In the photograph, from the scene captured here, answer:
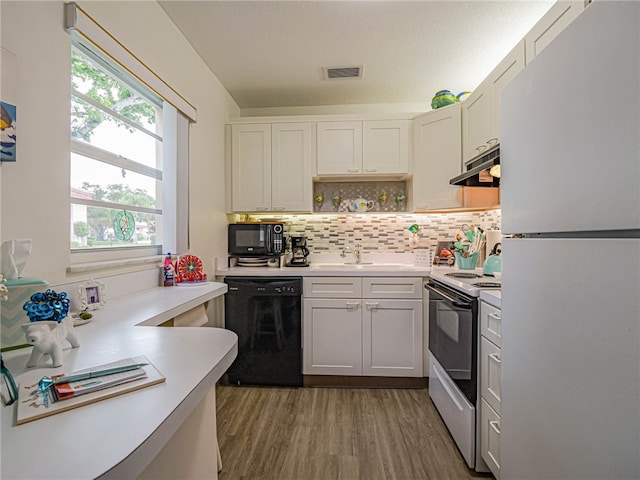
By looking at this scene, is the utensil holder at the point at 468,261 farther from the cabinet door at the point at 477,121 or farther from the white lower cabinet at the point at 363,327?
the cabinet door at the point at 477,121

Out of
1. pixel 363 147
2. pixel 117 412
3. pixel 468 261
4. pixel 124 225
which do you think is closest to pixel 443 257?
pixel 468 261

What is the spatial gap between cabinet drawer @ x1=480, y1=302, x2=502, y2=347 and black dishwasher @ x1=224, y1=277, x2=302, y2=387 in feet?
4.66

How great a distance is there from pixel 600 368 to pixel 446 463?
1.39 m

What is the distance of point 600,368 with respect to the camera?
657 mm

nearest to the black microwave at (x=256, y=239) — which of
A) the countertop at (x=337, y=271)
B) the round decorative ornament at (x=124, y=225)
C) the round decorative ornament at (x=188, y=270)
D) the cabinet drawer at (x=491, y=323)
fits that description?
the countertop at (x=337, y=271)

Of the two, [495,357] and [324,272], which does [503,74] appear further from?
[324,272]

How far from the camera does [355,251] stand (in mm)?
3195

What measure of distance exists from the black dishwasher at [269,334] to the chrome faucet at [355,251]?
75 cm

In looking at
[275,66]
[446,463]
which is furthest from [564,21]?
[446,463]

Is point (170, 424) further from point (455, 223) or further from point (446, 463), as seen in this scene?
point (455, 223)

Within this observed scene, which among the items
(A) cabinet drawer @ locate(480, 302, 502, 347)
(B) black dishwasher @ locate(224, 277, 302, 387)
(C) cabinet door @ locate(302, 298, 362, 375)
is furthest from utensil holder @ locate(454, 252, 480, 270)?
(B) black dishwasher @ locate(224, 277, 302, 387)

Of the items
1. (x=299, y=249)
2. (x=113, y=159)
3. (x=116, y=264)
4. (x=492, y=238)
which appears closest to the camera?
(x=116, y=264)

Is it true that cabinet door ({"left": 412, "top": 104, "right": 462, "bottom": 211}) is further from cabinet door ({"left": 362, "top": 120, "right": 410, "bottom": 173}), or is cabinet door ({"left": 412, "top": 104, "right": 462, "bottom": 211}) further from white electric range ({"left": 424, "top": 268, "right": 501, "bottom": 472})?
white electric range ({"left": 424, "top": 268, "right": 501, "bottom": 472})

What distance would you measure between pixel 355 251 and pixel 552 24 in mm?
2159
